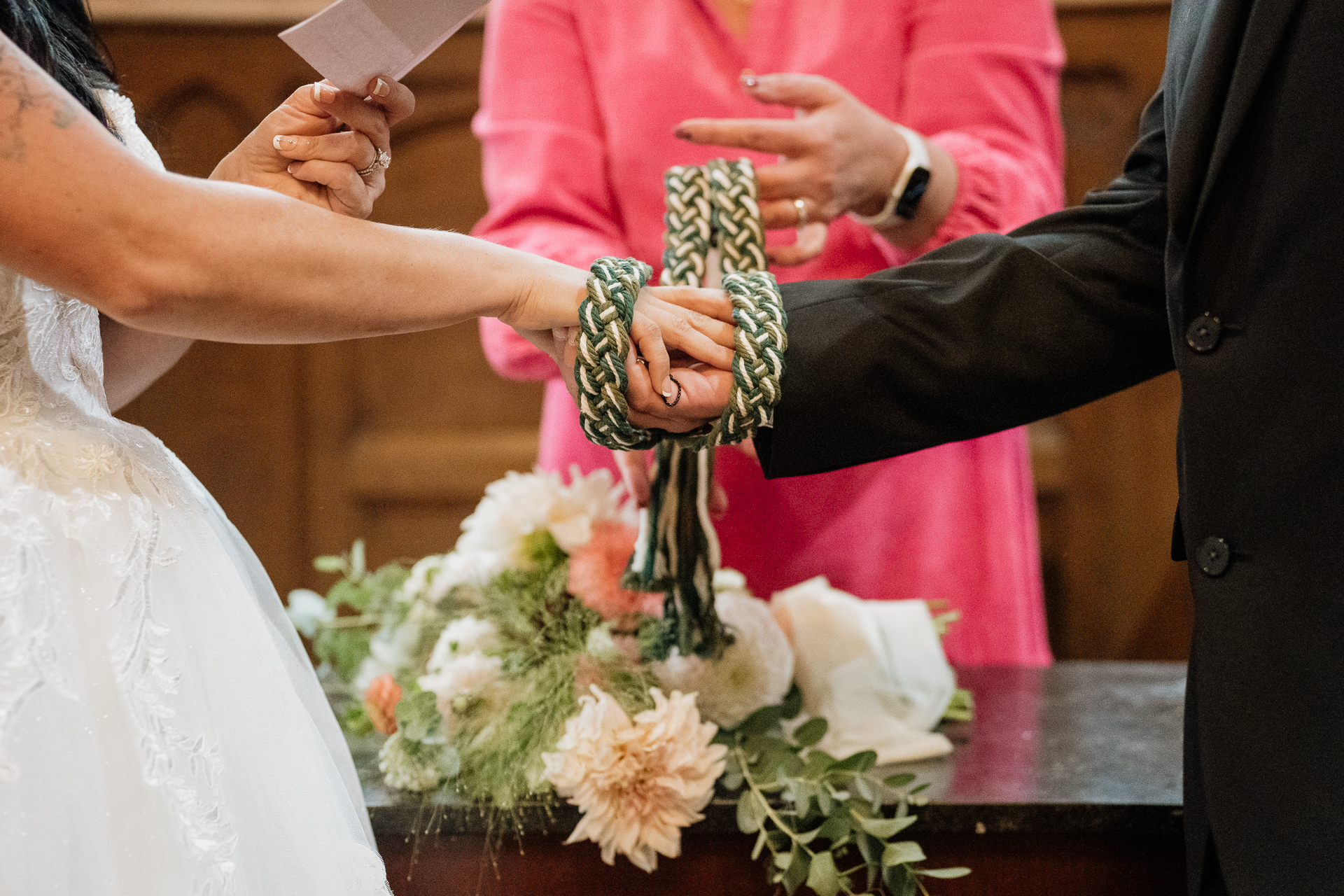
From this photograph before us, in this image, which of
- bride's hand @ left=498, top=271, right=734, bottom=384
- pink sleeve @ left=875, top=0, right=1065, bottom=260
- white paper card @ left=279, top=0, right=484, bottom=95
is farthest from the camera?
pink sleeve @ left=875, top=0, right=1065, bottom=260

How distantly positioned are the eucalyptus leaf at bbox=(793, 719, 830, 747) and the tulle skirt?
0.37m

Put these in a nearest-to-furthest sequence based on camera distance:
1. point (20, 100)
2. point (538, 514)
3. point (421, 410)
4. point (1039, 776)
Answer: point (20, 100) < point (1039, 776) < point (538, 514) < point (421, 410)

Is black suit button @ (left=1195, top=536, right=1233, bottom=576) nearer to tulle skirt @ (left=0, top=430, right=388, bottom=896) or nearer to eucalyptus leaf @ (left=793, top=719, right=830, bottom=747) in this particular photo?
eucalyptus leaf @ (left=793, top=719, right=830, bottom=747)

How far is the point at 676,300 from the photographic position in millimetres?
848

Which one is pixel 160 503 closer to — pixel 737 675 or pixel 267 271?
pixel 267 271

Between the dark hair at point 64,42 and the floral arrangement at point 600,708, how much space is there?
469mm

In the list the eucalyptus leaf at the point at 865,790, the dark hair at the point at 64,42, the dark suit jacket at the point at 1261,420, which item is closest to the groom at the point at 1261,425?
the dark suit jacket at the point at 1261,420

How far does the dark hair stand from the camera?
73cm

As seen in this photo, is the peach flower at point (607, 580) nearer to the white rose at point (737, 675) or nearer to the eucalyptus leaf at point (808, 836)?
the white rose at point (737, 675)

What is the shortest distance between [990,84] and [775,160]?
0.25 meters

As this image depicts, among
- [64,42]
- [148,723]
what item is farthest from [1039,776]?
[64,42]

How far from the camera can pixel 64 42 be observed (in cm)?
80

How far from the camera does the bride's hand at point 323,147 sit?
30.3 inches

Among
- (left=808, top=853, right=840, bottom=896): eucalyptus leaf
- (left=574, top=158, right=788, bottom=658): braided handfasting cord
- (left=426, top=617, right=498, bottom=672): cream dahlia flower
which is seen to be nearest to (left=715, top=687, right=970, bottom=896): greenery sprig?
(left=808, top=853, right=840, bottom=896): eucalyptus leaf
